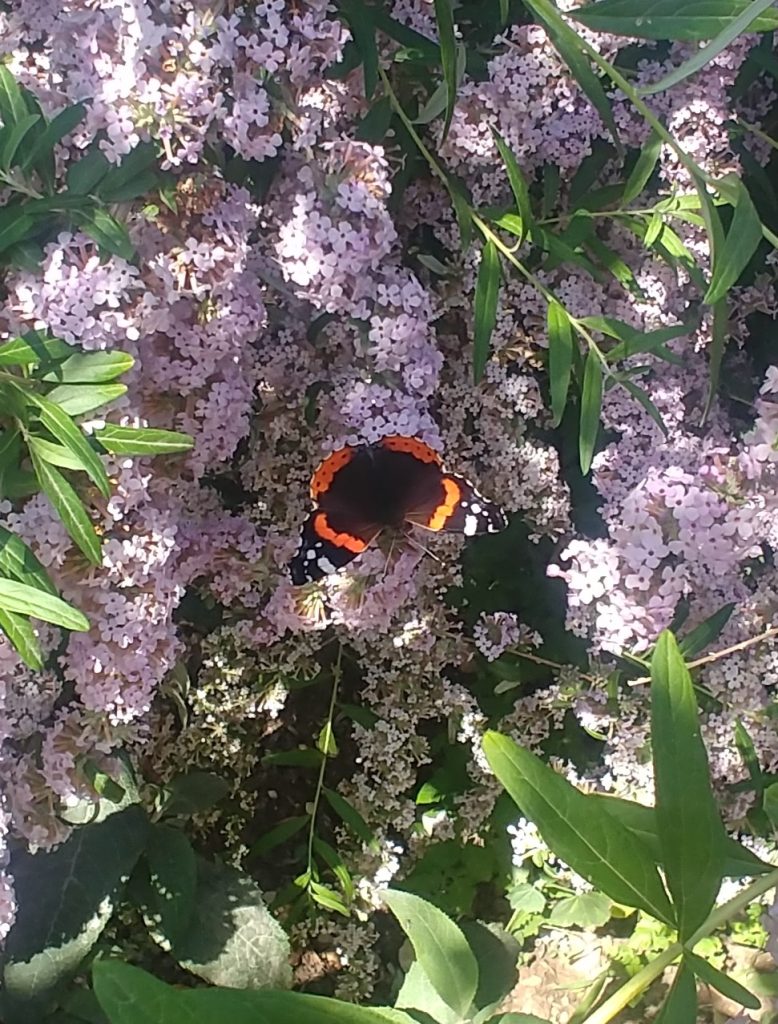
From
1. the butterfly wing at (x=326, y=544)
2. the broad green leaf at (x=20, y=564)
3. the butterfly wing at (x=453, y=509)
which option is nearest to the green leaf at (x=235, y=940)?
the butterfly wing at (x=326, y=544)

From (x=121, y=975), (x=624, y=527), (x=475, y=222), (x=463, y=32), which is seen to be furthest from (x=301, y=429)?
(x=121, y=975)

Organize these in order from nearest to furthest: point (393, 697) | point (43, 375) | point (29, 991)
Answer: point (43, 375)
point (29, 991)
point (393, 697)

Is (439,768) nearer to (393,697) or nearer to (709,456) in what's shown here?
(393,697)

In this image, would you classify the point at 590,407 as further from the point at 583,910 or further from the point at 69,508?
the point at 583,910

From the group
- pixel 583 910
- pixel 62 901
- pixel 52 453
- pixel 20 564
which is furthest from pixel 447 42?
pixel 583 910

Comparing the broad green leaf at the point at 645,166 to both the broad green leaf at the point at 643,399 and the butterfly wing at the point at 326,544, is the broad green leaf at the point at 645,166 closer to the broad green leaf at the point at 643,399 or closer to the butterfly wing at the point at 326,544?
the broad green leaf at the point at 643,399
